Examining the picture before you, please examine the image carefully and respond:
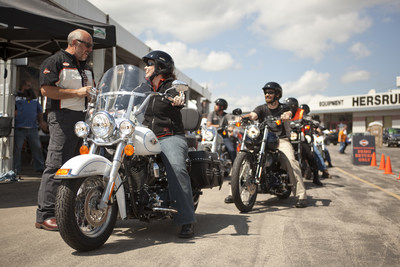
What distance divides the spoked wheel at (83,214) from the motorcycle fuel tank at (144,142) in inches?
17.7

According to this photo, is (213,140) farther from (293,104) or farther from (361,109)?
(361,109)

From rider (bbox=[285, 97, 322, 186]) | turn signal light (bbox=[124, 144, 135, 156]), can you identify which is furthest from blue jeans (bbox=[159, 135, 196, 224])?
rider (bbox=[285, 97, 322, 186])

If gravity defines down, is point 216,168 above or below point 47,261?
above

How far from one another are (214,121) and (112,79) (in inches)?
232

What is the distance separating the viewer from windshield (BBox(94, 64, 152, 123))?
3508 millimetres

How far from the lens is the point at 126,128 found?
10.6 ft

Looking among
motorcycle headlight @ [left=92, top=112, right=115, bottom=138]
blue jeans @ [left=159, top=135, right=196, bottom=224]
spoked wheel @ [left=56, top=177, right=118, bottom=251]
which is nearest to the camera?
spoked wheel @ [left=56, top=177, right=118, bottom=251]

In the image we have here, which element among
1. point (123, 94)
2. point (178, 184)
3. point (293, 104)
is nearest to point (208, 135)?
point (293, 104)

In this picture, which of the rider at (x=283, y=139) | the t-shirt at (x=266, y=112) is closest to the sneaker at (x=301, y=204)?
the rider at (x=283, y=139)

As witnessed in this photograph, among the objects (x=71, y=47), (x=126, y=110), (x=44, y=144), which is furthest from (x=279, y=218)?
(x=44, y=144)

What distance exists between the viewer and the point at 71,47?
13.9 feet

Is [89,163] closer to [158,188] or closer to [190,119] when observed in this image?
[158,188]

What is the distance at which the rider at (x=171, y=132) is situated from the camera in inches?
145

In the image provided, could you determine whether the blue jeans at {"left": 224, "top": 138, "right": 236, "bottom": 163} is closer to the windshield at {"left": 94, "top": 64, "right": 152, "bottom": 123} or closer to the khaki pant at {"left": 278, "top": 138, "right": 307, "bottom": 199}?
the khaki pant at {"left": 278, "top": 138, "right": 307, "bottom": 199}
